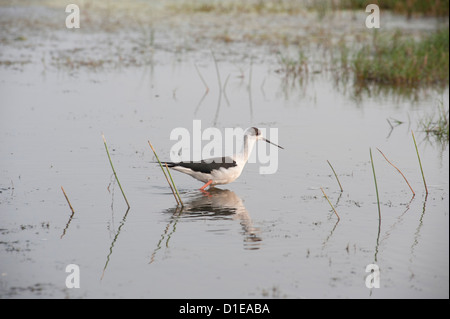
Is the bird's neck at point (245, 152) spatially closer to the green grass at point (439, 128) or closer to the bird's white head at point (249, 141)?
the bird's white head at point (249, 141)

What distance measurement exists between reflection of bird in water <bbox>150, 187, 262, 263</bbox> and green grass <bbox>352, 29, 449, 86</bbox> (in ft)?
25.1

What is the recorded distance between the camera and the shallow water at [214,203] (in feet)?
20.4

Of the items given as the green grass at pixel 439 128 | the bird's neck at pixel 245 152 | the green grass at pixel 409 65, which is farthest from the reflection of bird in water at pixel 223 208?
the green grass at pixel 409 65

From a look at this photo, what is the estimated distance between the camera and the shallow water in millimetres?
6215

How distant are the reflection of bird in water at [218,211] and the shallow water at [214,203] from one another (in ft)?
0.07

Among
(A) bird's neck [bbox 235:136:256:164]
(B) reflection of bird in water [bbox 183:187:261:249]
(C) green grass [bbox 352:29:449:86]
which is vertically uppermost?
(C) green grass [bbox 352:29:449:86]

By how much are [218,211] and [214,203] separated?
39 cm

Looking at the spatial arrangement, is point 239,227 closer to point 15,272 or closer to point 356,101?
point 15,272

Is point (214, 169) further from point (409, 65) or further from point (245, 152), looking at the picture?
point (409, 65)

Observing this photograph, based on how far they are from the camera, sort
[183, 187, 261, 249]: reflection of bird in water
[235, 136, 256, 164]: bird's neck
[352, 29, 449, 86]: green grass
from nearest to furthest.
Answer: [183, 187, 261, 249]: reflection of bird in water < [235, 136, 256, 164]: bird's neck < [352, 29, 449, 86]: green grass

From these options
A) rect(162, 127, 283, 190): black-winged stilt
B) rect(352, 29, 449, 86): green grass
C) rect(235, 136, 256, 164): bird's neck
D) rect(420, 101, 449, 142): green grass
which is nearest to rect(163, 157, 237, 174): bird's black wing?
rect(162, 127, 283, 190): black-winged stilt

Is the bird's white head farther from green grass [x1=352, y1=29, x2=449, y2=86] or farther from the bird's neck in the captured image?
green grass [x1=352, y1=29, x2=449, y2=86]

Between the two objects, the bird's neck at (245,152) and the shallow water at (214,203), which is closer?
the shallow water at (214,203)

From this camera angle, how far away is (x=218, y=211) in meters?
8.25
